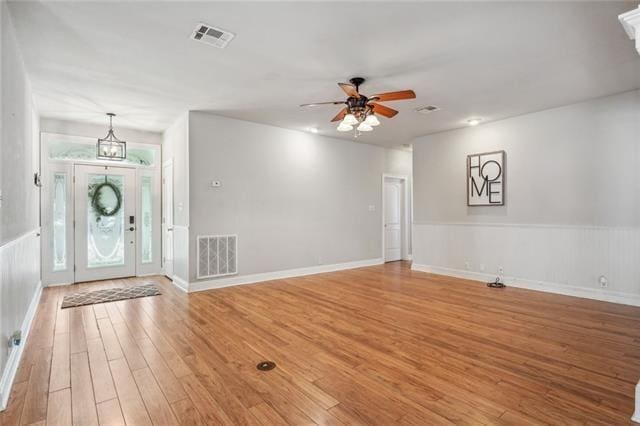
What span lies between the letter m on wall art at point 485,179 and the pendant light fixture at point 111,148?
6.56 metres

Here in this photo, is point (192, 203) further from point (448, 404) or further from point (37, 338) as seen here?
point (448, 404)

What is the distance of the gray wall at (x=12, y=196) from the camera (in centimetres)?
240

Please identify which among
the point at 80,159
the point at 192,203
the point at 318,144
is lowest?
the point at 192,203

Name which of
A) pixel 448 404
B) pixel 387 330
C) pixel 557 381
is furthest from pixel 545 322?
pixel 448 404

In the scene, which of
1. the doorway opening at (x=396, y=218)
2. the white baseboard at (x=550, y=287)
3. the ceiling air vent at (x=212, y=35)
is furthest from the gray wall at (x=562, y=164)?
the ceiling air vent at (x=212, y=35)

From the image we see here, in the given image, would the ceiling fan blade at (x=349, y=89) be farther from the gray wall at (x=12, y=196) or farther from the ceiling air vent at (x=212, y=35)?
the gray wall at (x=12, y=196)

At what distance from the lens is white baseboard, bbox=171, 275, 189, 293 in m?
5.17

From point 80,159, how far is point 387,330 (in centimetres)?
613

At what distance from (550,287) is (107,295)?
6986 millimetres

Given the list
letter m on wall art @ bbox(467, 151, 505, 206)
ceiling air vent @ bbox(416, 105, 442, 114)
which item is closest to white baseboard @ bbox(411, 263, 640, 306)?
letter m on wall art @ bbox(467, 151, 505, 206)

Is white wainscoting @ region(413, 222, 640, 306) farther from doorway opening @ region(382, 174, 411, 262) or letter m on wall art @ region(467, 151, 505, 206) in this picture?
doorway opening @ region(382, 174, 411, 262)

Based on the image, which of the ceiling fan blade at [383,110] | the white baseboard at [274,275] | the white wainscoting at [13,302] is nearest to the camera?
the white wainscoting at [13,302]

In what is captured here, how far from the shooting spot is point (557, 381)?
2391 mm

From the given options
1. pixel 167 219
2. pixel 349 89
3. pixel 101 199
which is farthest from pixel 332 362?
pixel 101 199
